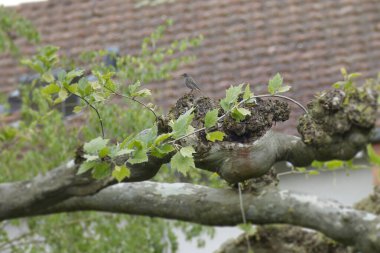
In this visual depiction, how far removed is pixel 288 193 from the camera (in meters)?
5.86

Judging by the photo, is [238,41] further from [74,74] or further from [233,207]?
[74,74]

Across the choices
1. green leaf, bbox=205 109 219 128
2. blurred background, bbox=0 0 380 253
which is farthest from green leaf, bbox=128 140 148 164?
blurred background, bbox=0 0 380 253

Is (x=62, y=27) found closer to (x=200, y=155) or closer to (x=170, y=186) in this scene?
(x=170, y=186)

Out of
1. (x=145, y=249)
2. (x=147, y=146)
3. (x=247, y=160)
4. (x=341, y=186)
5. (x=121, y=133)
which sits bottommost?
(x=341, y=186)

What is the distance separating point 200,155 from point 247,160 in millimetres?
243

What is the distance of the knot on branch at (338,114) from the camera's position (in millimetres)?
4508

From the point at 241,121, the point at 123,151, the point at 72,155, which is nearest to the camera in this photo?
the point at 123,151

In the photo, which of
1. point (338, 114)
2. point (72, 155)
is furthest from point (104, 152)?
point (72, 155)

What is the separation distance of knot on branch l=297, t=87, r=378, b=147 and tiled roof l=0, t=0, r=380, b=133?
248 inches

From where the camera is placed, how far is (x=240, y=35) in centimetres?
1270

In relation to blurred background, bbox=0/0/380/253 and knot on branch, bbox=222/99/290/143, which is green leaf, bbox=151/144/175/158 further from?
blurred background, bbox=0/0/380/253

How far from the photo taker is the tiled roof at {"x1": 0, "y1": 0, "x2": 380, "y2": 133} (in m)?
11.8

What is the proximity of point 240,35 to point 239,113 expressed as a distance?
8.76 m

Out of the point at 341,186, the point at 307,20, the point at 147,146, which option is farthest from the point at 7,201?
the point at 307,20
